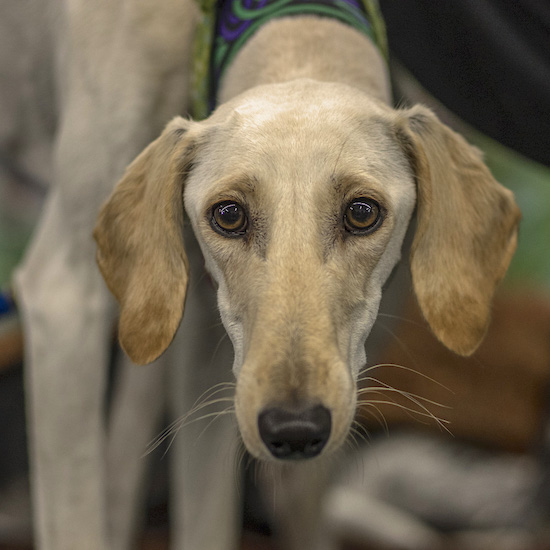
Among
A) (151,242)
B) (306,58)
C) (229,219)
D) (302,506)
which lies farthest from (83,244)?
(302,506)

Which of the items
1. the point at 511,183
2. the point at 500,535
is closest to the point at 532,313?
the point at 500,535

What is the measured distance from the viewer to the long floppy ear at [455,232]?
5.19ft

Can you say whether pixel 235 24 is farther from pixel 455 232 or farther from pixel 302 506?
pixel 302 506

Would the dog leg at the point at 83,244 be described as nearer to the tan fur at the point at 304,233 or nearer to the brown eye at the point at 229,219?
the tan fur at the point at 304,233

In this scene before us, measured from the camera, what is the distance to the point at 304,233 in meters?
1.44

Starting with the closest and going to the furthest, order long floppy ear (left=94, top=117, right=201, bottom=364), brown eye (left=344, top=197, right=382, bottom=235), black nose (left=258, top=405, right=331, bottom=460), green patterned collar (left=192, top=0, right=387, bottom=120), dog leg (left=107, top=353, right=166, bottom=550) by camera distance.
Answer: black nose (left=258, top=405, right=331, bottom=460)
brown eye (left=344, top=197, right=382, bottom=235)
long floppy ear (left=94, top=117, right=201, bottom=364)
green patterned collar (left=192, top=0, right=387, bottom=120)
dog leg (left=107, top=353, right=166, bottom=550)

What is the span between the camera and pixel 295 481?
288cm

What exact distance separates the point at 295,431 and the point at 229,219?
48 centimetres

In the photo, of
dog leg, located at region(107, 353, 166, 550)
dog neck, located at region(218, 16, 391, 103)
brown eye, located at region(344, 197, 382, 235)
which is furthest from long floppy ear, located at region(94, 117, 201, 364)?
dog leg, located at region(107, 353, 166, 550)

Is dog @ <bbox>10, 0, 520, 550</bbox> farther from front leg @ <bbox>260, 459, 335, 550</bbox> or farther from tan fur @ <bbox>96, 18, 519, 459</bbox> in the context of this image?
front leg @ <bbox>260, 459, 335, 550</bbox>

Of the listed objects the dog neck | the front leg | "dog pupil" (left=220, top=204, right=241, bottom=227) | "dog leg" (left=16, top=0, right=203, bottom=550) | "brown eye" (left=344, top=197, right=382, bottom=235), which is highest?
the dog neck

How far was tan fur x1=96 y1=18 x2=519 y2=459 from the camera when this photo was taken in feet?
4.53

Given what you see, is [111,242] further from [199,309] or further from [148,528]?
[148,528]

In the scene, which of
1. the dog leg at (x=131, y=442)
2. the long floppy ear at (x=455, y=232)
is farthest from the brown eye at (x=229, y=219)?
the dog leg at (x=131, y=442)
